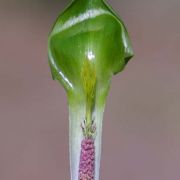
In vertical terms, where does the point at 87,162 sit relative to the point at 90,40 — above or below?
below

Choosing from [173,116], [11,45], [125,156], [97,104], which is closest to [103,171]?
[125,156]

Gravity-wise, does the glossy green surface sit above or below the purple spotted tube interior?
above

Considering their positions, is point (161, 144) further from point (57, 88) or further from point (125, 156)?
point (57, 88)

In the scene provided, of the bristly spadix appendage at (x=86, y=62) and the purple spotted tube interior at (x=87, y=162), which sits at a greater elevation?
the bristly spadix appendage at (x=86, y=62)
